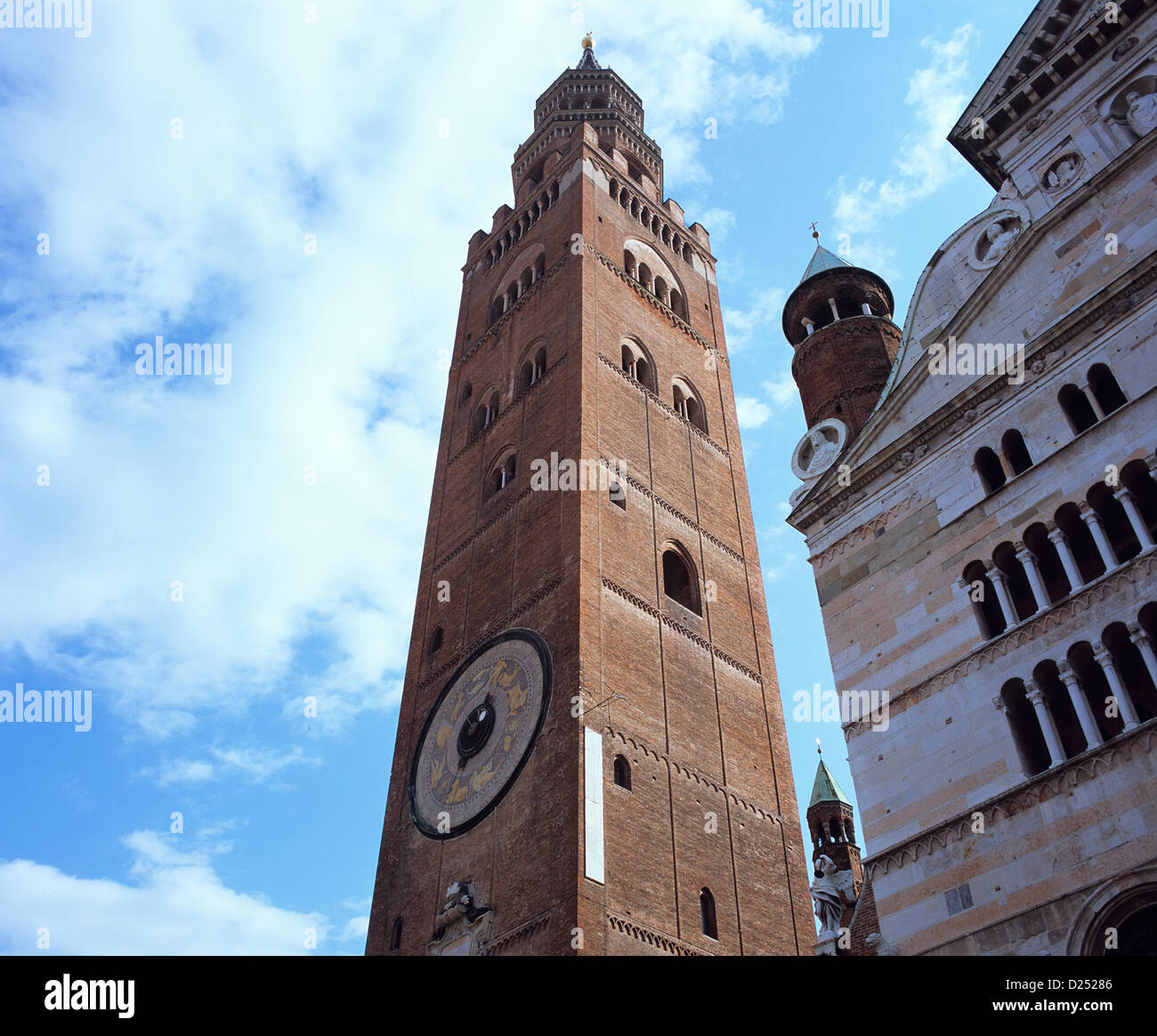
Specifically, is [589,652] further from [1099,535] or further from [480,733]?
[1099,535]

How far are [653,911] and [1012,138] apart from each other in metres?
12.9

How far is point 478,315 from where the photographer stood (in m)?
32.1

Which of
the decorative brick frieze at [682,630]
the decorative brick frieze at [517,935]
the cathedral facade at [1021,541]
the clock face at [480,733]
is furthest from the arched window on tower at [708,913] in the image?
the cathedral facade at [1021,541]

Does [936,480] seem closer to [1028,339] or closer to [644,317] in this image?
[1028,339]

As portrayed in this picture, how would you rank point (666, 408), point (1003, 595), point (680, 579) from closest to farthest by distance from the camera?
point (1003, 595) < point (680, 579) < point (666, 408)

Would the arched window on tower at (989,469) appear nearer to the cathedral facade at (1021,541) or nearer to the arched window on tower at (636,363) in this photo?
the cathedral facade at (1021,541)

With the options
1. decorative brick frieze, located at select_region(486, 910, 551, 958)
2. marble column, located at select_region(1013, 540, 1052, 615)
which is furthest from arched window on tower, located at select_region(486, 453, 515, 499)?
marble column, located at select_region(1013, 540, 1052, 615)

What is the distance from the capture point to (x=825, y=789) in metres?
31.8

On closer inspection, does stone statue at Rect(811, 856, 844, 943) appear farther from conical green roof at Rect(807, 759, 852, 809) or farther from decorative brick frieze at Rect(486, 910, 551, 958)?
conical green roof at Rect(807, 759, 852, 809)

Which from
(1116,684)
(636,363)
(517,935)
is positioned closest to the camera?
(1116,684)

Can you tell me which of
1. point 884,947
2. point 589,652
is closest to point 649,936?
point 589,652

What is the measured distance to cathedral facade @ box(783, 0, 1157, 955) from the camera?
10.1 metres

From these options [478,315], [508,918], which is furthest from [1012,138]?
[478,315]

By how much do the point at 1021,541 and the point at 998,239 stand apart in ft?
17.1
